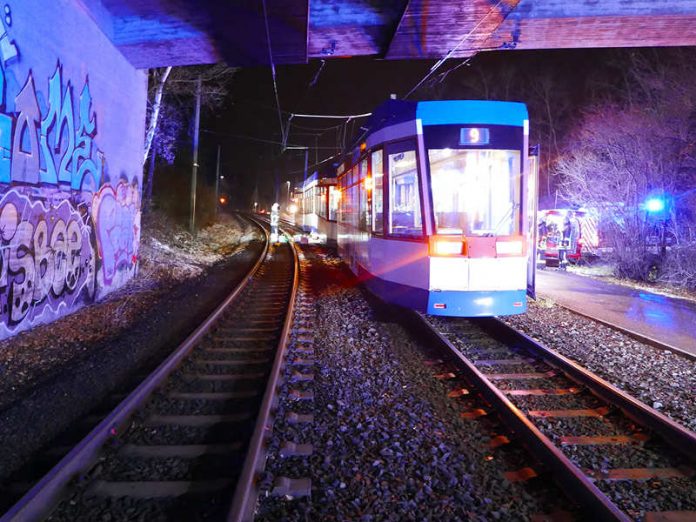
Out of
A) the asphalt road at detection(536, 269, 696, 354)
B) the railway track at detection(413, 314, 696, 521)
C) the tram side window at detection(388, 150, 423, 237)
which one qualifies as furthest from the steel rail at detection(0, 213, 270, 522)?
the asphalt road at detection(536, 269, 696, 354)

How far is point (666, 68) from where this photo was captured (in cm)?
1802

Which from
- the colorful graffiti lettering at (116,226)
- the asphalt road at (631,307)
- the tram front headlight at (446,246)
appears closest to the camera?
the tram front headlight at (446,246)

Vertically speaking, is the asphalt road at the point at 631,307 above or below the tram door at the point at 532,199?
below

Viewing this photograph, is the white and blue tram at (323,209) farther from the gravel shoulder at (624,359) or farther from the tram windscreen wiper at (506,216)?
the gravel shoulder at (624,359)

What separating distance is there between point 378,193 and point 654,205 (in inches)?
508

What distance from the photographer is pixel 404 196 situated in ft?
27.3

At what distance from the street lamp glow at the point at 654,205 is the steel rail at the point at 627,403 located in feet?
41.6

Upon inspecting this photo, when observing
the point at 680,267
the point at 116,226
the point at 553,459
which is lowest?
the point at 553,459

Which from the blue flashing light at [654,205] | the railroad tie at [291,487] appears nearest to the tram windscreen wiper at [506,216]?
the railroad tie at [291,487]

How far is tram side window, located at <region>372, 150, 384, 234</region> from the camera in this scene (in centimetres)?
895

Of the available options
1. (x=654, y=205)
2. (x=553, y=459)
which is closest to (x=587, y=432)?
(x=553, y=459)

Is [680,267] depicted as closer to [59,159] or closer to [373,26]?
[373,26]

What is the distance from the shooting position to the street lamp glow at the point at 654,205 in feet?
54.7

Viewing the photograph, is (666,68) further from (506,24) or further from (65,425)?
(65,425)
